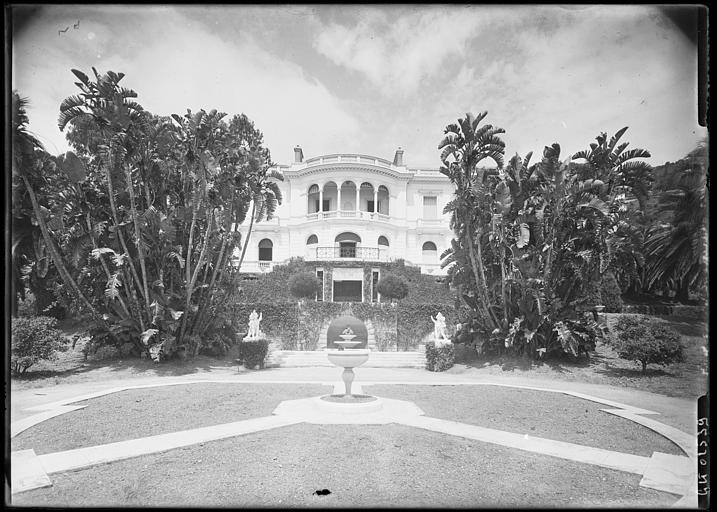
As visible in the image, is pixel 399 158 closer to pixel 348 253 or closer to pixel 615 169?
pixel 348 253

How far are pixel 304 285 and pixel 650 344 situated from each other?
18.0 m

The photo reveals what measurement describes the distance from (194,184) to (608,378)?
15318 millimetres

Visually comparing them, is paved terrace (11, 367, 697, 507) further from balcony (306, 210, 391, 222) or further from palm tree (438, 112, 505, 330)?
balcony (306, 210, 391, 222)

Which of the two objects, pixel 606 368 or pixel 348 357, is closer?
pixel 348 357

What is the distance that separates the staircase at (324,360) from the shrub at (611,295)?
1039cm

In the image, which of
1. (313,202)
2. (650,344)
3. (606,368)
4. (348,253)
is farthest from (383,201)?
(650,344)

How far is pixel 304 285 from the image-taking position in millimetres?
27047

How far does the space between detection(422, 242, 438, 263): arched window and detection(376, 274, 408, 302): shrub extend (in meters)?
7.41

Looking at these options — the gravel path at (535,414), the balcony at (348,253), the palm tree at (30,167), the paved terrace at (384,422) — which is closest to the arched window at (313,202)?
the balcony at (348,253)

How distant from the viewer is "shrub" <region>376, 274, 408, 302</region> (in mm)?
27438

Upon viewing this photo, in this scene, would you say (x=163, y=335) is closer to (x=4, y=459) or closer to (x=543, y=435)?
A: (x=4, y=459)

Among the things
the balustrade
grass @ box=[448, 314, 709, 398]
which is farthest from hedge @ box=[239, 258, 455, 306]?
grass @ box=[448, 314, 709, 398]

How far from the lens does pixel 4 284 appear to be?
16.2 feet

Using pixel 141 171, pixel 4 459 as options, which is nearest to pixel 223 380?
pixel 141 171
